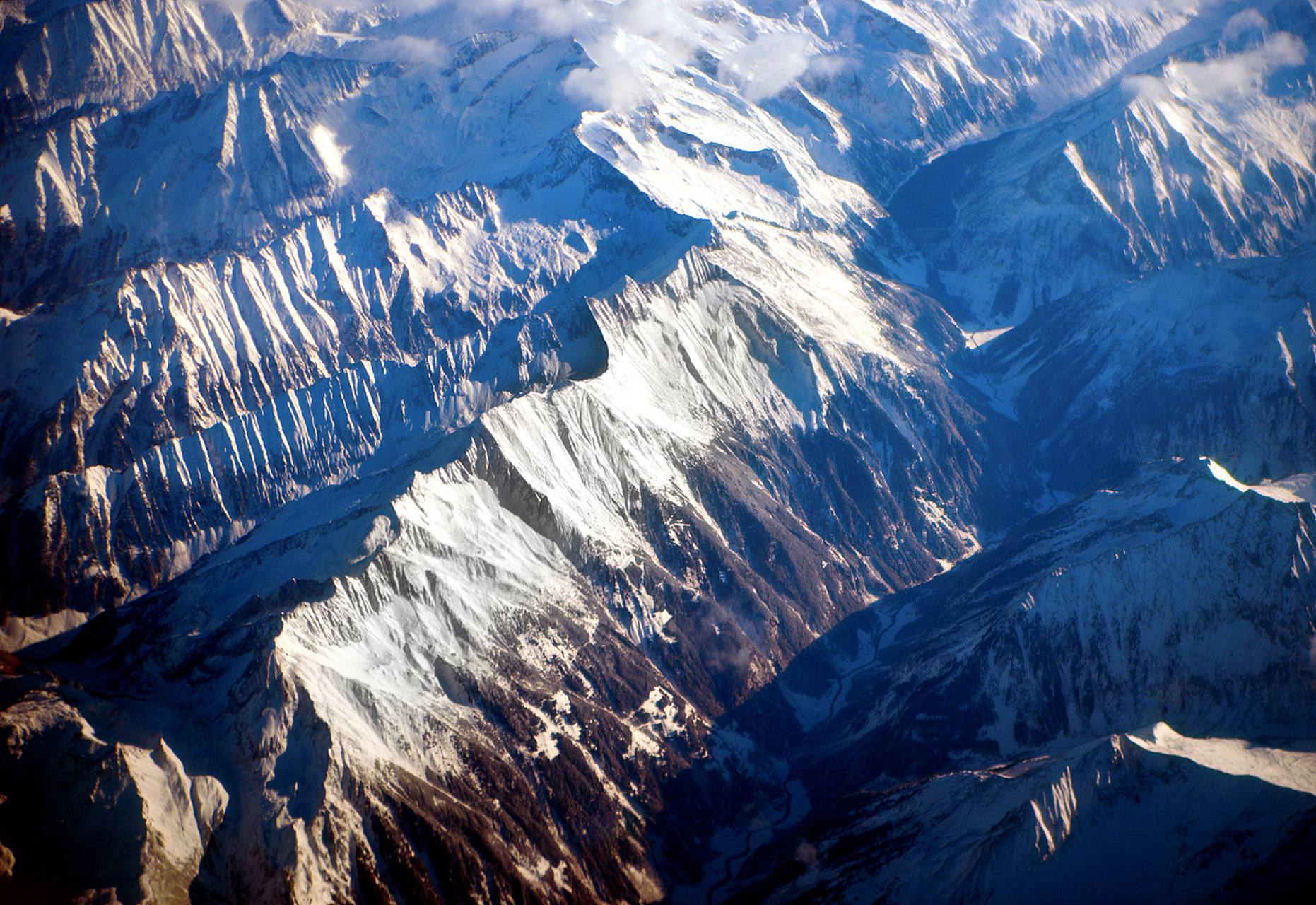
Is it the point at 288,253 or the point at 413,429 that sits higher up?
the point at 288,253

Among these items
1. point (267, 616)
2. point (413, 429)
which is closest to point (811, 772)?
point (267, 616)

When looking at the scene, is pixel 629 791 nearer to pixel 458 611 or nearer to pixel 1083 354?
pixel 458 611

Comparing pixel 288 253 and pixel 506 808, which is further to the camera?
pixel 288 253

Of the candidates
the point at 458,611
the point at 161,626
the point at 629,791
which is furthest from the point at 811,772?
the point at 161,626

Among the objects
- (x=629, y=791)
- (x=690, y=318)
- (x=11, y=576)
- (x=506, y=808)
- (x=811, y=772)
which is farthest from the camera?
(x=690, y=318)

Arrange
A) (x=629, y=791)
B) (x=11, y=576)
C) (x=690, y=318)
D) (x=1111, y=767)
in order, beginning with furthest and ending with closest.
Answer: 1. (x=690, y=318)
2. (x=11, y=576)
3. (x=629, y=791)
4. (x=1111, y=767)

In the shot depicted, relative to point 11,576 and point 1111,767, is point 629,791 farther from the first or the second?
point 11,576

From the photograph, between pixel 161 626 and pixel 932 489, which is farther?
pixel 932 489

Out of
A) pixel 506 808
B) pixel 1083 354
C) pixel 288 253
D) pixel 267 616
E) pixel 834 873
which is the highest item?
pixel 288 253

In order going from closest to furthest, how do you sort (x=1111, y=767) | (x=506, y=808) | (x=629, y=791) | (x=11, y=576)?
(x=1111, y=767)
(x=506, y=808)
(x=629, y=791)
(x=11, y=576)
